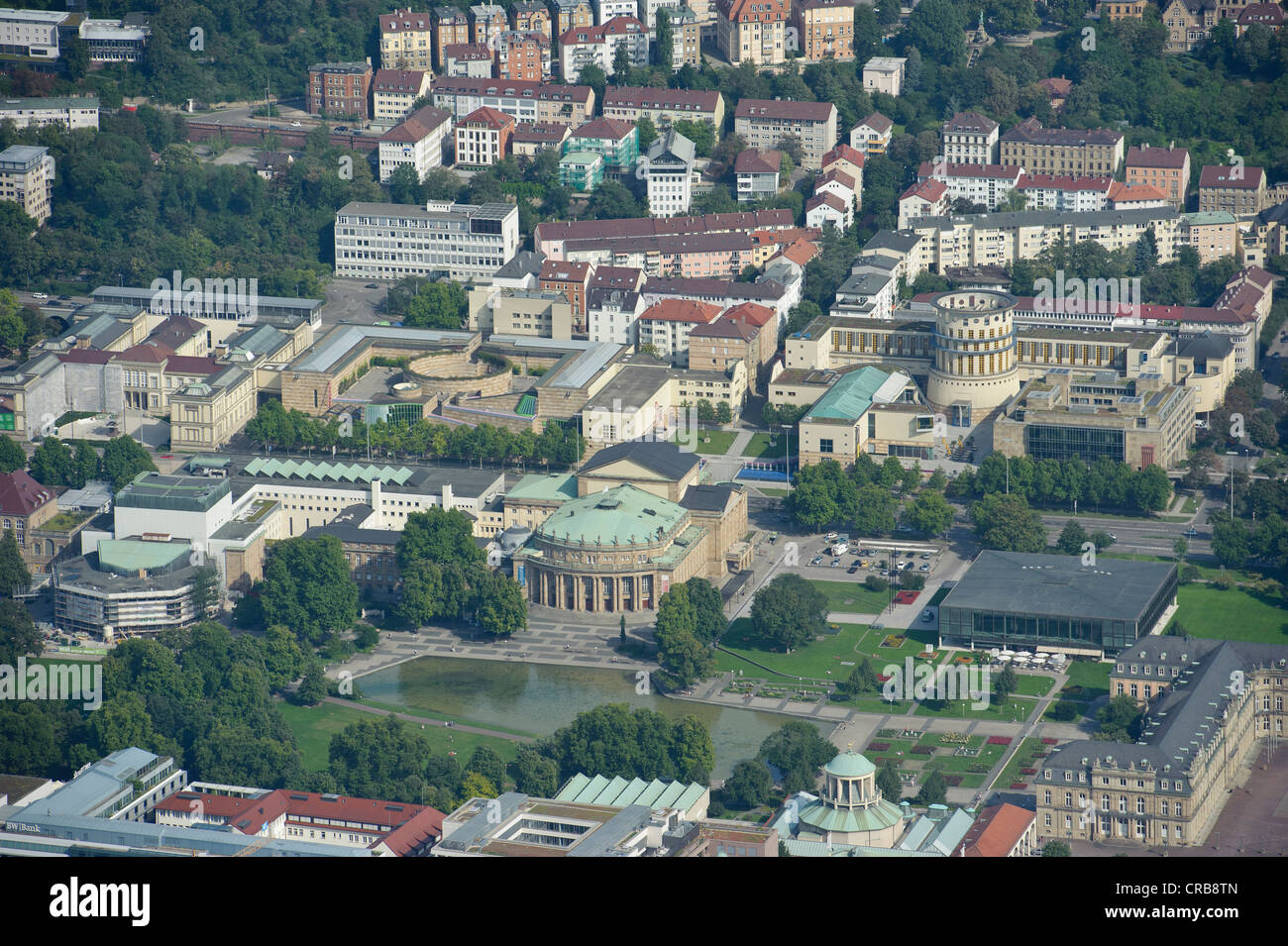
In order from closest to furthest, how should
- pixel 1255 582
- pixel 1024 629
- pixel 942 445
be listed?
1. pixel 1024 629
2. pixel 1255 582
3. pixel 942 445

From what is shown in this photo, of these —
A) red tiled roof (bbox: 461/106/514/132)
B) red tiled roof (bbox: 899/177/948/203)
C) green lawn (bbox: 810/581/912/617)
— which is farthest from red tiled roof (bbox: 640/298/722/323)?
green lawn (bbox: 810/581/912/617)

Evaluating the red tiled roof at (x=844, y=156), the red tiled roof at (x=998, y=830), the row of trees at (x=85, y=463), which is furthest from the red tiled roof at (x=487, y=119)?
the red tiled roof at (x=998, y=830)

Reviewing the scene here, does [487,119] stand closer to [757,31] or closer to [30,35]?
[757,31]

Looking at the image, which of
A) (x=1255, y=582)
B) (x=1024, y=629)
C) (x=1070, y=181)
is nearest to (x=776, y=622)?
(x=1024, y=629)

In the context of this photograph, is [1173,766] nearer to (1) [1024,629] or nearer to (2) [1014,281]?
(1) [1024,629]

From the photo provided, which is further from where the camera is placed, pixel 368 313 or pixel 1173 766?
pixel 368 313

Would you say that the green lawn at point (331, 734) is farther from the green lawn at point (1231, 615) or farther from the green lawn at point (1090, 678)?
the green lawn at point (1231, 615)
